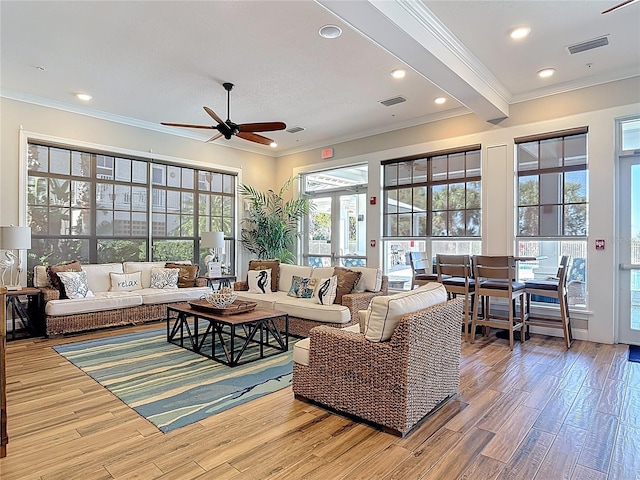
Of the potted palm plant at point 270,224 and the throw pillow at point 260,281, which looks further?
the potted palm plant at point 270,224

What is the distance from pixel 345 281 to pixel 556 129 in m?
3.26

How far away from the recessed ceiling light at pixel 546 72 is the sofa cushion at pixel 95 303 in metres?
5.80

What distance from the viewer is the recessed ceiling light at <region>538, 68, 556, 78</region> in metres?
4.32

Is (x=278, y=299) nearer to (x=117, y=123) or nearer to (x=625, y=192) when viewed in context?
(x=117, y=123)

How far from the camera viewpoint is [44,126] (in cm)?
533

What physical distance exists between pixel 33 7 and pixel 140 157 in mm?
3238

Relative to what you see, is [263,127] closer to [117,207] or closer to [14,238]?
[117,207]

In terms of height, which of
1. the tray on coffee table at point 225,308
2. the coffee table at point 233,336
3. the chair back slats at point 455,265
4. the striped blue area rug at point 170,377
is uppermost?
the chair back slats at point 455,265

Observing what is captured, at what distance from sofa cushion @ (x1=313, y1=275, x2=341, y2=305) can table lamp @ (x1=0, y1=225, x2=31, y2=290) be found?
3.62m

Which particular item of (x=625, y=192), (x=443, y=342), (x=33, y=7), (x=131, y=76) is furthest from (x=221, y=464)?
(x=625, y=192)

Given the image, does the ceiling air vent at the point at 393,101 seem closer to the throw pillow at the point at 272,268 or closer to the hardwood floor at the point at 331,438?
the throw pillow at the point at 272,268

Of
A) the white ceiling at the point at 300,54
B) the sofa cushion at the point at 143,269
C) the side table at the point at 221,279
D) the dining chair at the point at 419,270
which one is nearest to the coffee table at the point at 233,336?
the sofa cushion at the point at 143,269

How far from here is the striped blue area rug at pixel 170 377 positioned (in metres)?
2.78

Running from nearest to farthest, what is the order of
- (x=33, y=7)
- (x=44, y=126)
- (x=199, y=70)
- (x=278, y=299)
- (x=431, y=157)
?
(x=33, y=7) < (x=199, y=70) < (x=278, y=299) < (x=44, y=126) < (x=431, y=157)
